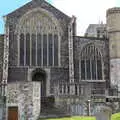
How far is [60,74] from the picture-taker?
4453 centimetres

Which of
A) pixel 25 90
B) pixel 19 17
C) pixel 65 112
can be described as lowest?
pixel 65 112

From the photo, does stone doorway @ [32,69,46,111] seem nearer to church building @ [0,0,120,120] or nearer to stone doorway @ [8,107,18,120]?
church building @ [0,0,120,120]

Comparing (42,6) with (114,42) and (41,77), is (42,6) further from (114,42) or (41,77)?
(114,42)

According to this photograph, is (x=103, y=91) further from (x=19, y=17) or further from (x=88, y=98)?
(x=19, y=17)

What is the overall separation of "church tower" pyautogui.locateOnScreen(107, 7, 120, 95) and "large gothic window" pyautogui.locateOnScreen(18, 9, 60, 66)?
6315mm

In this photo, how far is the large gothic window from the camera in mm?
44688

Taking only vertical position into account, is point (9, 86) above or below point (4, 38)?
below

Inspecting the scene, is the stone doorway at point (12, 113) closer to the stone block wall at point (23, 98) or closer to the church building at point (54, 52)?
the stone block wall at point (23, 98)

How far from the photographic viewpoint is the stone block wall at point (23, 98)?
29.2m

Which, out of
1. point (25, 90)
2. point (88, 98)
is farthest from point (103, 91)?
point (25, 90)

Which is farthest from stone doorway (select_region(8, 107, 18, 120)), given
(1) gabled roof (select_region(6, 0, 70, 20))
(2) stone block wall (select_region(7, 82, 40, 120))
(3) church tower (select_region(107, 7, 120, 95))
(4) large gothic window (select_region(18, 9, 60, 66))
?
(1) gabled roof (select_region(6, 0, 70, 20))

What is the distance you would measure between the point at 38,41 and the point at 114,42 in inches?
352

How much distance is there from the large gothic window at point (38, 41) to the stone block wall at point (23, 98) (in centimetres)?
1482

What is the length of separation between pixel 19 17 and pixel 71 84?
10765 mm
